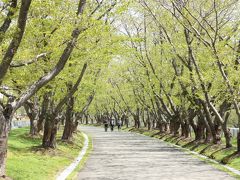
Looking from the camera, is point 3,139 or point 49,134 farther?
point 49,134

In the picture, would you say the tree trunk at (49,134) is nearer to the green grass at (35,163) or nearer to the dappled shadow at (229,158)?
the green grass at (35,163)

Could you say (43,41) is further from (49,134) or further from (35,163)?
(49,134)

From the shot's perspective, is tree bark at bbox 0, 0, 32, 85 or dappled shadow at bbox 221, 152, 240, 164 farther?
dappled shadow at bbox 221, 152, 240, 164

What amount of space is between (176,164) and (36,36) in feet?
26.0

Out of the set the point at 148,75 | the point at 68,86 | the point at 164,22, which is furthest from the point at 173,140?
the point at 68,86

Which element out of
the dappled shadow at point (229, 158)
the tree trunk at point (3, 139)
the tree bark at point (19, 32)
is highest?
the tree bark at point (19, 32)

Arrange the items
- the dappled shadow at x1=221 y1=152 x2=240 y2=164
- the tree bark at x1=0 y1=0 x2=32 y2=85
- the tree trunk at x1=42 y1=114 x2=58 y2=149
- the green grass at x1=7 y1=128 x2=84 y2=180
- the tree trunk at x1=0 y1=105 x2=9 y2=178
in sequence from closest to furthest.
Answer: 1. the tree bark at x1=0 y1=0 x2=32 y2=85
2. the tree trunk at x1=0 y1=105 x2=9 y2=178
3. the green grass at x1=7 y1=128 x2=84 y2=180
4. the dappled shadow at x1=221 y1=152 x2=240 y2=164
5. the tree trunk at x1=42 y1=114 x2=58 y2=149

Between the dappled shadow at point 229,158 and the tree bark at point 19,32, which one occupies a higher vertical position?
the tree bark at point 19,32

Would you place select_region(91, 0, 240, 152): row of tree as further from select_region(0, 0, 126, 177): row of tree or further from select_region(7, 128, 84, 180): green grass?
select_region(7, 128, 84, 180): green grass

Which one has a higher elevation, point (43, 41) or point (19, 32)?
point (43, 41)

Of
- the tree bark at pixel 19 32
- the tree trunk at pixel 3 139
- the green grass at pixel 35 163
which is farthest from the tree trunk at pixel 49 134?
the tree bark at pixel 19 32

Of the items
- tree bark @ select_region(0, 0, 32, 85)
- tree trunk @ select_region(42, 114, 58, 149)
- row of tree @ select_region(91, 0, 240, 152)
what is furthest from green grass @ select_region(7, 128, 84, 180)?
row of tree @ select_region(91, 0, 240, 152)

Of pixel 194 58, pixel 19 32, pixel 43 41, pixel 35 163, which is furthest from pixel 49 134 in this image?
pixel 19 32

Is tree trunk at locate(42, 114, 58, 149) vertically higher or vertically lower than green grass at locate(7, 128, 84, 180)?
higher
